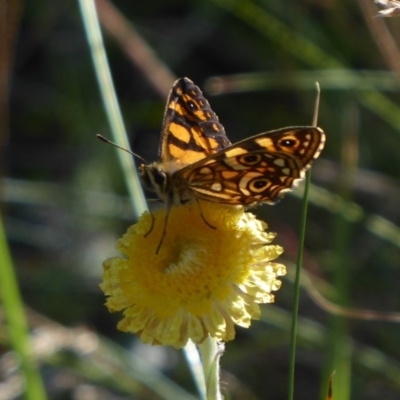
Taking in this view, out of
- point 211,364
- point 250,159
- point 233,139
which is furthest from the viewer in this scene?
point 233,139

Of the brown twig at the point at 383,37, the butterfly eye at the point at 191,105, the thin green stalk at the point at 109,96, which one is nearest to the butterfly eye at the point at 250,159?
the butterfly eye at the point at 191,105

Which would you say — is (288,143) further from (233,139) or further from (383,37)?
(233,139)

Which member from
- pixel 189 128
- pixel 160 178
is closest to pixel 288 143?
pixel 160 178

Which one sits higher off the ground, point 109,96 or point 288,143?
point 288,143

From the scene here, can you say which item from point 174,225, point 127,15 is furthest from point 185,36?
point 174,225

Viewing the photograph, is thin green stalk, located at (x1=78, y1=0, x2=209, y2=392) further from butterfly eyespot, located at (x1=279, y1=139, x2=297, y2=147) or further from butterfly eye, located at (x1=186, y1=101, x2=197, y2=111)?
butterfly eyespot, located at (x1=279, y1=139, x2=297, y2=147)

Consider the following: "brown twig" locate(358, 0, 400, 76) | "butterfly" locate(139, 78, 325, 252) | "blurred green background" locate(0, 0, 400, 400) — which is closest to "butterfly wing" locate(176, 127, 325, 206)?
"butterfly" locate(139, 78, 325, 252)

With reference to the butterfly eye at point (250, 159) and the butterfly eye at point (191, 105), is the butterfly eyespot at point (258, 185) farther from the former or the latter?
the butterfly eye at point (191, 105)
